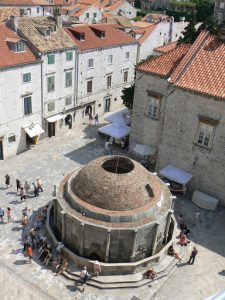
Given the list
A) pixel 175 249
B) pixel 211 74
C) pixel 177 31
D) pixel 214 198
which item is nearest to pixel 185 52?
pixel 211 74

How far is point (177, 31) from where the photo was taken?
70.6m

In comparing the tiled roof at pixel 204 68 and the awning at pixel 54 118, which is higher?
the tiled roof at pixel 204 68

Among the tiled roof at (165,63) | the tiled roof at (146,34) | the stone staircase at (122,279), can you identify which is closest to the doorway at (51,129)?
the tiled roof at (165,63)

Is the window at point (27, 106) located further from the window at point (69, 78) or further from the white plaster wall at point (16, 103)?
the window at point (69, 78)

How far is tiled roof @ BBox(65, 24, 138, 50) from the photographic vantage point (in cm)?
4259

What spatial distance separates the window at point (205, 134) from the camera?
2941cm

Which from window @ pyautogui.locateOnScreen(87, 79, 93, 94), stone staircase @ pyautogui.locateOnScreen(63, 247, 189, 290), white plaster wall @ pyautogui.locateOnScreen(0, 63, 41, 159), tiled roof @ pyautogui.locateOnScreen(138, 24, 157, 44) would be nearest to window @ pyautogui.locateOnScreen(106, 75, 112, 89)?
window @ pyautogui.locateOnScreen(87, 79, 93, 94)

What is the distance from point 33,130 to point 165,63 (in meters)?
15.8

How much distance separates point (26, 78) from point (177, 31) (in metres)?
44.5

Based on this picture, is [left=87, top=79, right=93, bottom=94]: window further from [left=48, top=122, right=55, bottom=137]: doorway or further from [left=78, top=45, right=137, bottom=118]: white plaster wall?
[left=48, top=122, right=55, bottom=137]: doorway

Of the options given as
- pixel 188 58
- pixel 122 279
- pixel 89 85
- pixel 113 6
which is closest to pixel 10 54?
pixel 89 85

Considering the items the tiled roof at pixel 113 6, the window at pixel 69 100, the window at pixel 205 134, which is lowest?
the window at pixel 69 100

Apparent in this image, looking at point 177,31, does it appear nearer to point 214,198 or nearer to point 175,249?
point 214,198

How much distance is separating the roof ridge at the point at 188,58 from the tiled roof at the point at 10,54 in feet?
49.2
